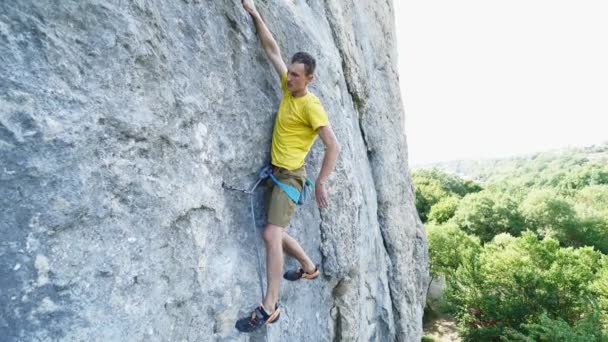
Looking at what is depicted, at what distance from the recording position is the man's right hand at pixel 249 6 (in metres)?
4.55

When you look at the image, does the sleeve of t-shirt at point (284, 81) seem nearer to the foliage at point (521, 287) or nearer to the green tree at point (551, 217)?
the foliage at point (521, 287)

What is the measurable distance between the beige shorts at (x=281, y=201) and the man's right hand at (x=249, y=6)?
1.79 meters

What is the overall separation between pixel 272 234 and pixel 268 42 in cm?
220

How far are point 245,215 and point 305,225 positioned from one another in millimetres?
1168

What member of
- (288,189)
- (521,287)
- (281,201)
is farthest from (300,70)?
(521,287)

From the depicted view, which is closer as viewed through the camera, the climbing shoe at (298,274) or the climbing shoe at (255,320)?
the climbing shoe at (255,320)

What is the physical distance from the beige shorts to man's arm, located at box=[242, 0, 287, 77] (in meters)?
1.18

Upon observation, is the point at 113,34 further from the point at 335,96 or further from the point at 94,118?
the point at 335,96

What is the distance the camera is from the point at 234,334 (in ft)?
13.8


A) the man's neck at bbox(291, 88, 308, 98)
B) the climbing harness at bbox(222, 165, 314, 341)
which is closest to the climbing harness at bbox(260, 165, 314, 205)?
the climbing harness at bbox(222, 165, 314, 341)

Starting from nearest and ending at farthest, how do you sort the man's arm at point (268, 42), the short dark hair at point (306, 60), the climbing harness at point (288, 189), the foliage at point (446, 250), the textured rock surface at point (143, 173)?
the textured rock surface at point (143, 173) → the short dark hair at point (306, 60) → the climbing harness at point (288, 189) → the man's arm at point (268, 42) → the foliage at point (446, 250)

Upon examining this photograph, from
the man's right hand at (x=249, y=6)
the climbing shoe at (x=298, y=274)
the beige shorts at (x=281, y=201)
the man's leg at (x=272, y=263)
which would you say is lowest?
the climbing shoe at (x=298, y=274)

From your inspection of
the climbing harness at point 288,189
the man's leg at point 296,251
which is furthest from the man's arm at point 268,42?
the man's leg at point 296,251

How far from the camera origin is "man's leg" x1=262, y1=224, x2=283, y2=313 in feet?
14.5
